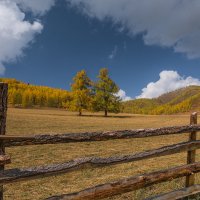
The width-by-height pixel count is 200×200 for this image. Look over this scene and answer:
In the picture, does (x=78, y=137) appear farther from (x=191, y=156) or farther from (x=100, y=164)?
(x=191, y=156)

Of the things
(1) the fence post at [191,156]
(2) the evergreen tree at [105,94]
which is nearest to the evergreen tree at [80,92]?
(2) the evergreen tree at [105,94]

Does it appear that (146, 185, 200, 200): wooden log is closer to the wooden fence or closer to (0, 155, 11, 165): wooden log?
the wooden fence

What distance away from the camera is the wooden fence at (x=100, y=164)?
4883mm

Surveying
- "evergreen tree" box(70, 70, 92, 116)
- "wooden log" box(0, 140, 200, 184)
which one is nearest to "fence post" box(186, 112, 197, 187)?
"wooden log" box(0, 140, 200, 184)

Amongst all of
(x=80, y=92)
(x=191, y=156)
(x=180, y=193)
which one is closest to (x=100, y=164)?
(x=180, y=193)

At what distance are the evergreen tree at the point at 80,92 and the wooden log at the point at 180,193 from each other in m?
66.7

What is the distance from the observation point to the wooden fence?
4.88 meters

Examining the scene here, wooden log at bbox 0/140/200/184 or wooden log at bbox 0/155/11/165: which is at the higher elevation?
wooden log at bbox 0/155/11/165

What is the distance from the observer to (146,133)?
671 cm

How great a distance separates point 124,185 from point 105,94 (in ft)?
228

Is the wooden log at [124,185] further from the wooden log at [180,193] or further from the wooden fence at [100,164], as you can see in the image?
the wooden log at [180,193]

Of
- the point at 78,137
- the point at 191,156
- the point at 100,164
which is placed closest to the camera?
the point at 78,137

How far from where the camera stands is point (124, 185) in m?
6.13

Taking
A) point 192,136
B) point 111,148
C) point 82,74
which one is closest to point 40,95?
point 82,74
